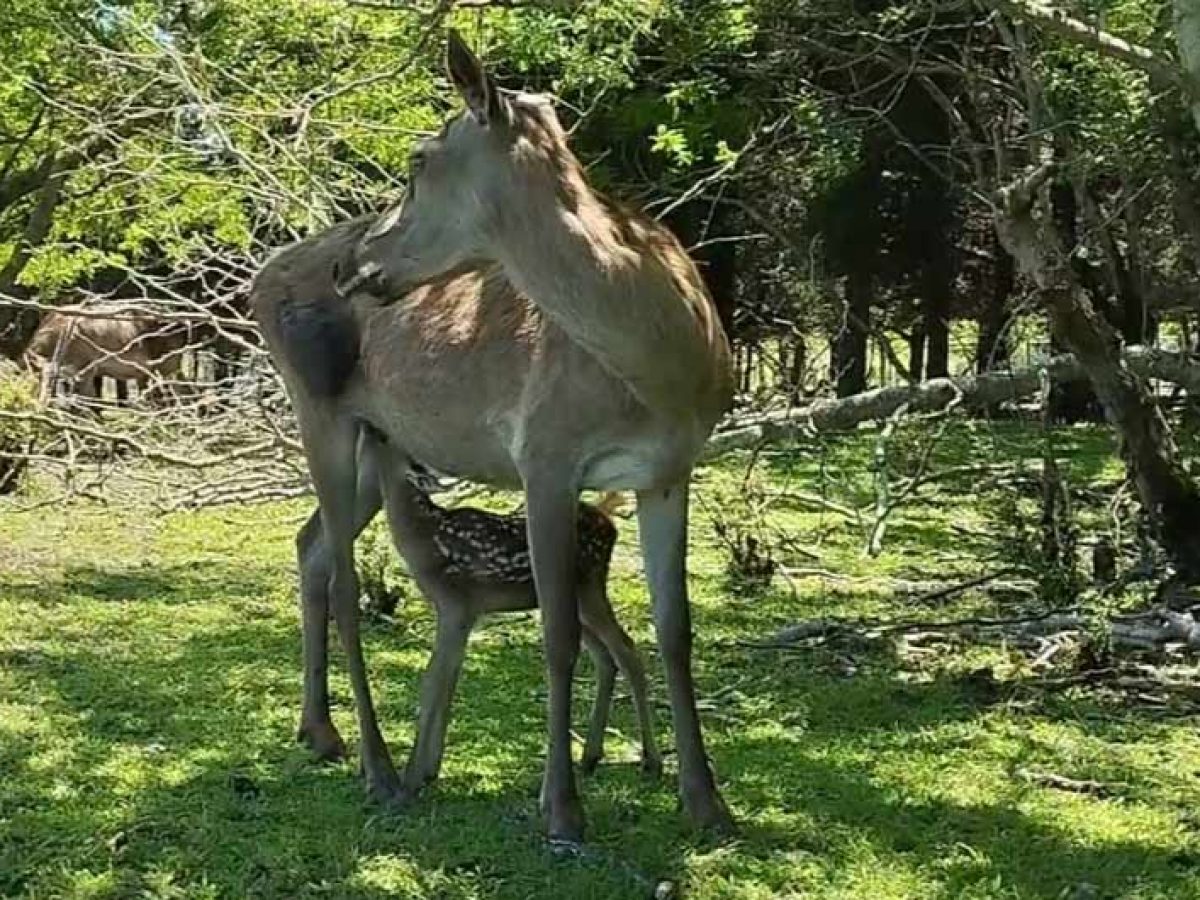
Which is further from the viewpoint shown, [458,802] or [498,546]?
[498,546]

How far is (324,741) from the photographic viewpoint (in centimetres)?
596

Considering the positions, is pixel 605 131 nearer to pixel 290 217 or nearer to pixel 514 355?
pixel 290 217

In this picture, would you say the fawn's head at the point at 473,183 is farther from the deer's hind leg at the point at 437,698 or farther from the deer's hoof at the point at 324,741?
the deer's hoof at the point at 324,741

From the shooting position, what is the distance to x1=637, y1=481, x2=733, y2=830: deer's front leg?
17.0ft

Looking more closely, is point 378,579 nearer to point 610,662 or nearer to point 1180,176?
point 610,662

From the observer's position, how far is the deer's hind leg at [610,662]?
5629 mm

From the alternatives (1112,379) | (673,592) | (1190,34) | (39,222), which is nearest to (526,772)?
(673,592)

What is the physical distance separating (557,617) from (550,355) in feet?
2.52

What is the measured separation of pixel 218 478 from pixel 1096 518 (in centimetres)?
556

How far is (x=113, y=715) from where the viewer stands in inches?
257

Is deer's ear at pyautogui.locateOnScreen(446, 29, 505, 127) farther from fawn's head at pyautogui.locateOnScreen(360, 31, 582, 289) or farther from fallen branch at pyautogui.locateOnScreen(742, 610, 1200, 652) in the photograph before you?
fallen branch at pyautogui.locateOnScreen(742, 610, 1200, 652)

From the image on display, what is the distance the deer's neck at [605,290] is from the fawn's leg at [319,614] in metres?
1.49

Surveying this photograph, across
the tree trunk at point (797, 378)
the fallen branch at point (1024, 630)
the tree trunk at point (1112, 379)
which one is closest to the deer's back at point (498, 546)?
the fallen branch at point (1024, 630)

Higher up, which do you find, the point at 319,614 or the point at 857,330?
the point at 857,330
